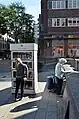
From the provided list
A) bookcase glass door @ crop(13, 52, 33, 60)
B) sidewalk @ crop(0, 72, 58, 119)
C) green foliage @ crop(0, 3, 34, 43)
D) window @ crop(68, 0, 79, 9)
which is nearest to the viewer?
sidewalk @ crop(0, 72, 58, 119)

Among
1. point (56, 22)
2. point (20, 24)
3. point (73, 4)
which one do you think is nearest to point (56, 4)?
point (73, 4)

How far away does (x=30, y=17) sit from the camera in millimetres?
80062

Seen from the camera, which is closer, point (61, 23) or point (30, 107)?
point (30, 107)

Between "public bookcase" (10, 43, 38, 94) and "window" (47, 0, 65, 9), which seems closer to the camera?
"public bookcase" (10, 43, 38, 94)

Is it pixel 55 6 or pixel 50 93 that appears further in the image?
pixel 55 6

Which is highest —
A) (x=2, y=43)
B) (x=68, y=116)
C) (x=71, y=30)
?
(x=68, y=116)

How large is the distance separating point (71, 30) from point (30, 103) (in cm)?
5328

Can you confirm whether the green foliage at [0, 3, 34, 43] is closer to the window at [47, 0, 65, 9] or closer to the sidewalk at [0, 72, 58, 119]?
the window at [47, 0, 65, 9]

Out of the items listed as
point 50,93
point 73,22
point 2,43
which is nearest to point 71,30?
point 73,22

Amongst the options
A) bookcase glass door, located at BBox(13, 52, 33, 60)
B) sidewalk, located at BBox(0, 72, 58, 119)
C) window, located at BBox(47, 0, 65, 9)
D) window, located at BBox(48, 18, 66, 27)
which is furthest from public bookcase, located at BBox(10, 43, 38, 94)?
window, located at BBox(47, 0, 65, 9)

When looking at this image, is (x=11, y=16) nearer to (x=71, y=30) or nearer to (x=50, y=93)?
(x=71, y=30)

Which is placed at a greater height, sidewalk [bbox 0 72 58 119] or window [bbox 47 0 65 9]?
window [bbox 47 0 65 9]

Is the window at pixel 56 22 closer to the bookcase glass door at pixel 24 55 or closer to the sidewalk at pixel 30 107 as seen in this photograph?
the bookcase glass door at pixel 24 55

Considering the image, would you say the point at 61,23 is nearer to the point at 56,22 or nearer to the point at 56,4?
the point at 56,22
